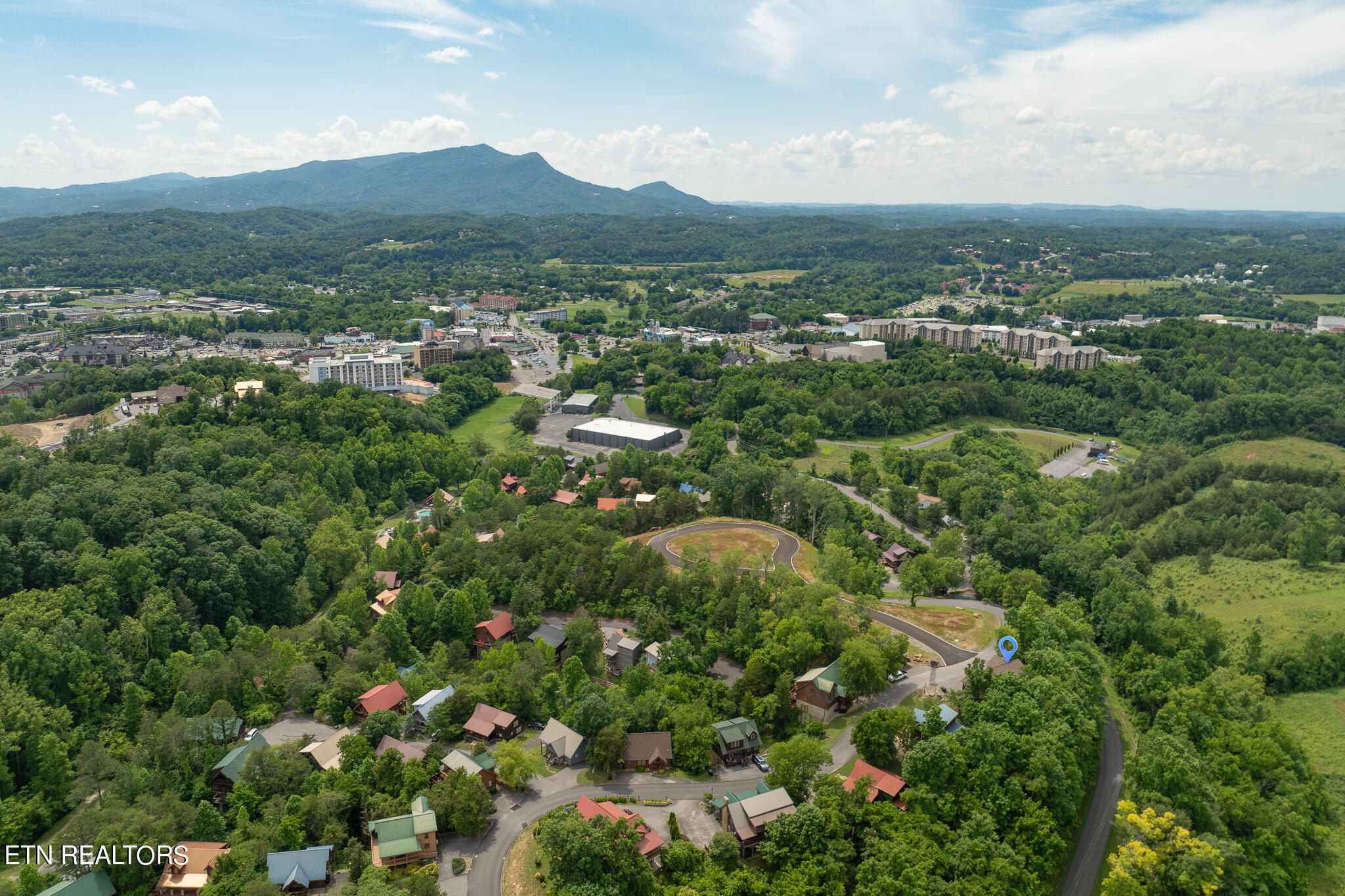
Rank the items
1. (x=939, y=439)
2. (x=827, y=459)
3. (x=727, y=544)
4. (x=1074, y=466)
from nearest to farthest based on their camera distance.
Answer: (x=727, y=544) → (x=827, y=459) → (x=1074, y=466) → (x=939, y=439)

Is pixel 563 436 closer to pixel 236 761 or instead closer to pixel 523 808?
pixel 236 761

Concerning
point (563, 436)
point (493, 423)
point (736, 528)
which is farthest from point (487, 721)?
point (493, 423)

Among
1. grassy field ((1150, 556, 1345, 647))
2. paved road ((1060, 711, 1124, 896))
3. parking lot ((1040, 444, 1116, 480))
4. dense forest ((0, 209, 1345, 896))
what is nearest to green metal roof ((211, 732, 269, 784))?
dense forest ((0, 209, 1345, 896))

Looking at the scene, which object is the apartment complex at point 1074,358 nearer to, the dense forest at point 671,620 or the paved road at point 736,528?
the dense forest at point 671,620

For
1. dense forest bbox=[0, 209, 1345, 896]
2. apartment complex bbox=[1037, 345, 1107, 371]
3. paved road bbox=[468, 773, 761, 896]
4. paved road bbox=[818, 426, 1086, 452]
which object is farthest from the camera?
apartment complex bbox=[1037, 345, 1107, 371]

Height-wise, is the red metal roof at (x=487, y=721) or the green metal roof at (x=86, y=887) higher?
the red metal roof at (x=487, y=721)

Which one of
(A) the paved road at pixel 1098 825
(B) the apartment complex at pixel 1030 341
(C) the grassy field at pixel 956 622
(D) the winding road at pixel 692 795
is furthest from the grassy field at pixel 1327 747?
(B) the apartment complex at pixel 1030 341

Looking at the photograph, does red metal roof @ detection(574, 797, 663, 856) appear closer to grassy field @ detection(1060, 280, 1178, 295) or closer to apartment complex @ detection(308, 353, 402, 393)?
apartment complex @ detection(308, 353, 402, 393)
